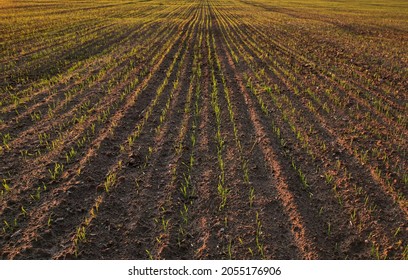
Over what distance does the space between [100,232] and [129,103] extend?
15.1ft

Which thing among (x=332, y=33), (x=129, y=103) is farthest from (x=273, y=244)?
(x=332, y=33)

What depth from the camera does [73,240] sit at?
377 cm

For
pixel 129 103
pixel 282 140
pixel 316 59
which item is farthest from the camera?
pixel 316 59

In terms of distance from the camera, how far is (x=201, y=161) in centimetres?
558

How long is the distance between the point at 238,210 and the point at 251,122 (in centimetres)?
315

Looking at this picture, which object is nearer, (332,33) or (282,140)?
(282,140)

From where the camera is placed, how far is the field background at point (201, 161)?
3887 mm

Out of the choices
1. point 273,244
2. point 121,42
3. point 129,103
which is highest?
point 121,42

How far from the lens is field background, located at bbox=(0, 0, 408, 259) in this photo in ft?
12.8

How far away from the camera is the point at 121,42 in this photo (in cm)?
1588

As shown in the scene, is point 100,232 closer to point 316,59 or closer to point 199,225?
point 199,225

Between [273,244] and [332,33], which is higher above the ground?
[332,33]
